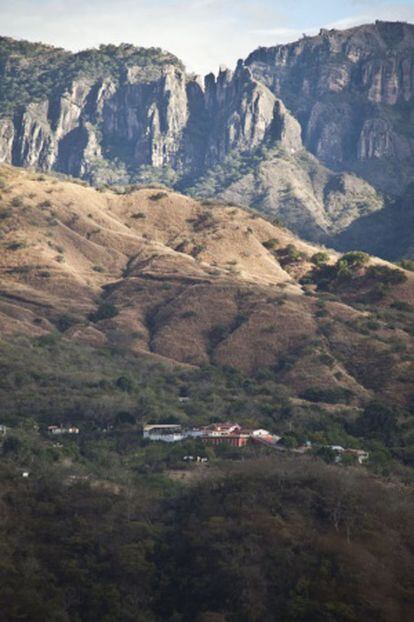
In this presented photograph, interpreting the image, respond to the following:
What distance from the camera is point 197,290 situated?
142 meters

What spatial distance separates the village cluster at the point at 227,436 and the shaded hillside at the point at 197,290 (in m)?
16.7

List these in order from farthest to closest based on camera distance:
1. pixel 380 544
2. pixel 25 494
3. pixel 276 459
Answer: pixel 276 459
pixel 25 494
pixel 380 544

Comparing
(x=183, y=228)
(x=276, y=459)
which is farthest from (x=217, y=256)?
(x=276, y=459)

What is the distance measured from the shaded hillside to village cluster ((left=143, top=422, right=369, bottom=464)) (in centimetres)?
1666

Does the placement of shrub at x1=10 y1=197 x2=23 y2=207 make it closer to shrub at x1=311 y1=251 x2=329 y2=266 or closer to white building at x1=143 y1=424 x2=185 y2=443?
shrub at x1=311 y1=251 x2=329 y2=266

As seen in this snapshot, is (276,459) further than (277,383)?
No

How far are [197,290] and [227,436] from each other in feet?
138

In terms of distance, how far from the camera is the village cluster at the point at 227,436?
97750 mm

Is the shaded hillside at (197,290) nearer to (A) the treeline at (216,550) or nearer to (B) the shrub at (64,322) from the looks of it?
(B) the shrub at (64,322)

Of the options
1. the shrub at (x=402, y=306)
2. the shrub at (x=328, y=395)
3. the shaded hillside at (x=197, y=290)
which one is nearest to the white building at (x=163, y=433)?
the shrub at (x=328, y=395)

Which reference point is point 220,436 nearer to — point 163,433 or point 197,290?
point 163,433

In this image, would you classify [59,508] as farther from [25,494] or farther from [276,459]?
[276,459]

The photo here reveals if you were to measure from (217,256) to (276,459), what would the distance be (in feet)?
241

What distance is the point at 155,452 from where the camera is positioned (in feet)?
317
